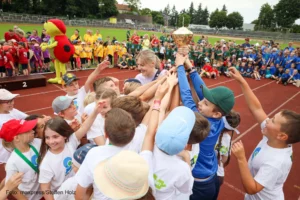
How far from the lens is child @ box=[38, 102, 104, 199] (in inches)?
90.2

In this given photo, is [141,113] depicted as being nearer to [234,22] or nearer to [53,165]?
[53,165]

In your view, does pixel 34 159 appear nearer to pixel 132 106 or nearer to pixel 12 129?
pixel 12 129

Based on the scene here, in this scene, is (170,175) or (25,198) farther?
(25,198)

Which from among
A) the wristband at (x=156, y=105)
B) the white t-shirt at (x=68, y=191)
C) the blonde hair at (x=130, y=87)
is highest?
the wristband at (x=156, y=105)

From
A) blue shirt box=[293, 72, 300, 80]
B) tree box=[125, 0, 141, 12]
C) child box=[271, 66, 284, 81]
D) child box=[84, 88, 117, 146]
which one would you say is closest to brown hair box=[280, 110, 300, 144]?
child box=[84, 88, 117, 146]

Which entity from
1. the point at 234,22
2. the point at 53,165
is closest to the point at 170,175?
the point at 53,165

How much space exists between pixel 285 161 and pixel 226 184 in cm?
228

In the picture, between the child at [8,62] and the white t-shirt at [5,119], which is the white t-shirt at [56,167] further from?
the child at [8,62]

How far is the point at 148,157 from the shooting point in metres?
1.70

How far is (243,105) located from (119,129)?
786cm

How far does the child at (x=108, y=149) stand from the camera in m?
1.70

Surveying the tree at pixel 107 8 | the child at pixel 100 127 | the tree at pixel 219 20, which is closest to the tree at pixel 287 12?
the tree at pixel 219 20

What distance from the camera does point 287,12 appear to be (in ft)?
208

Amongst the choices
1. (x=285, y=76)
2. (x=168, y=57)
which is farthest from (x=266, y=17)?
(x=285, y=76)
